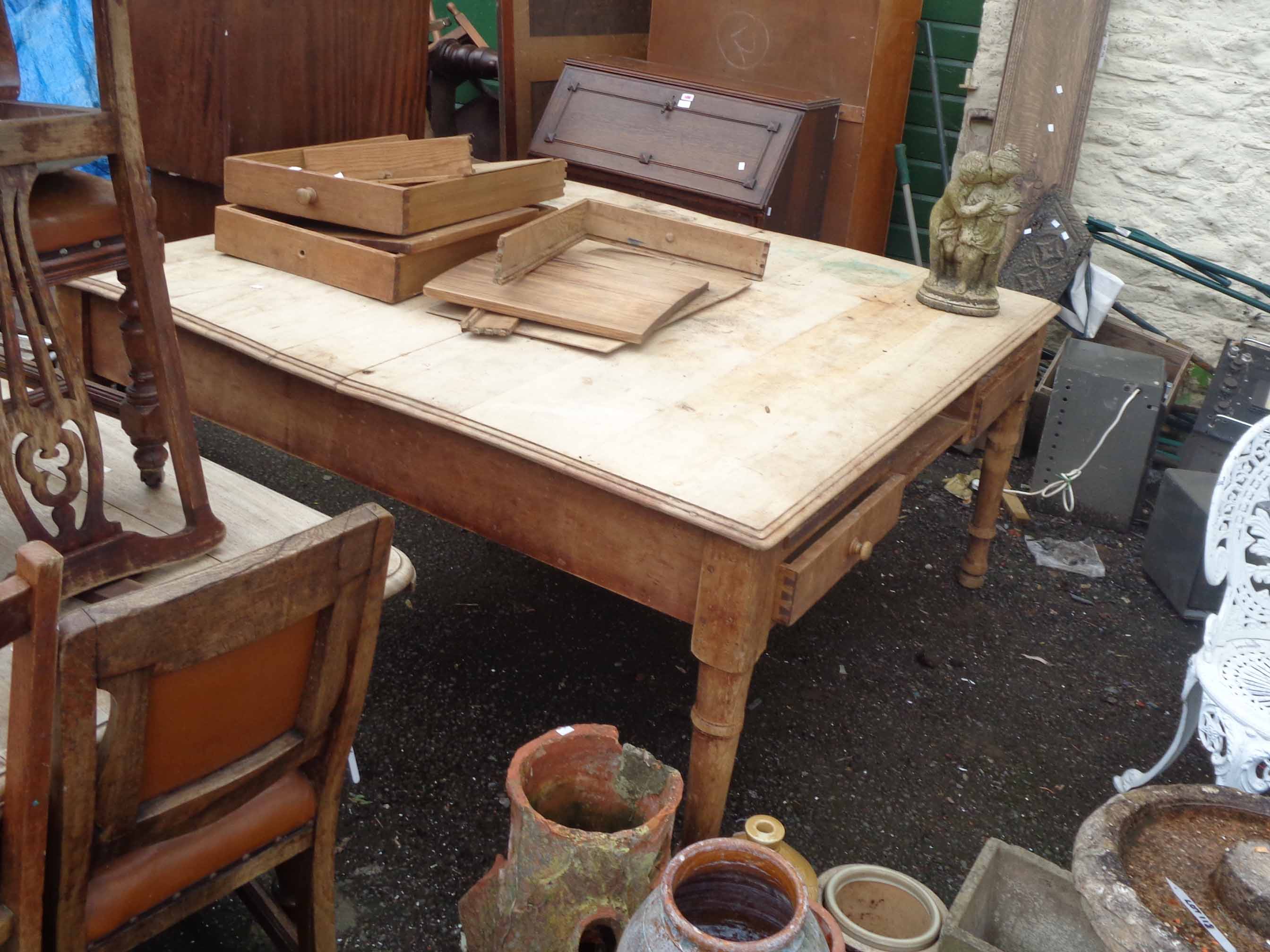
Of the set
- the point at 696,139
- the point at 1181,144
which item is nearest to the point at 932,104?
the point at 1181,144

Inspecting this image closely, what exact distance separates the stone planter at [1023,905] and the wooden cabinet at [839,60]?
127 inches

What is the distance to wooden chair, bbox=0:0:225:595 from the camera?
148 cm

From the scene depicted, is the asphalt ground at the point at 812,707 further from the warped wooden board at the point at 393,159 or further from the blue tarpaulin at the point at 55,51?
the blue tarpaulin at the point at 55,51

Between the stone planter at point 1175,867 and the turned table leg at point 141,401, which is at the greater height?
the turned table leg at point 141,401

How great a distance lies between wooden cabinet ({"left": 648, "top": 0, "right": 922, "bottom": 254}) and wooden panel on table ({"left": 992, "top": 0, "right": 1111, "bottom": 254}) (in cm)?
54

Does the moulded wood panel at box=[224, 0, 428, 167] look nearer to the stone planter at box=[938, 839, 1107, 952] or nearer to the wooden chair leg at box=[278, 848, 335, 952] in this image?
the wooden chair leg at box=[278, 848, 335, 952]

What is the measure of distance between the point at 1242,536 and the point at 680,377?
3.82 feet

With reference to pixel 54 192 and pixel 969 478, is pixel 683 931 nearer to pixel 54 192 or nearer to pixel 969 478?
pixel 54 192

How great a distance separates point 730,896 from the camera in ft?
5.32

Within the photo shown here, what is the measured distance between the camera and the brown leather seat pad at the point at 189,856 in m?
1.33

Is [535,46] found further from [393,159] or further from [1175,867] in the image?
[1175,867]

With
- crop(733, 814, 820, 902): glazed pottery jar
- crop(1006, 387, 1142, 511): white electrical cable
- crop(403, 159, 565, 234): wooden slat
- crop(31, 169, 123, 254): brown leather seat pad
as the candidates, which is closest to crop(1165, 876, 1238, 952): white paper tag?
crop(733, 814, 820, 902): glazed pottery jar

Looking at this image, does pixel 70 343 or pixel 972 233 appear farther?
pixel 972 233

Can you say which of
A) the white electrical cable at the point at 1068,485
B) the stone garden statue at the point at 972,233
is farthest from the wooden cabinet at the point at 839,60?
the stone garden statue at the point at 972,233
